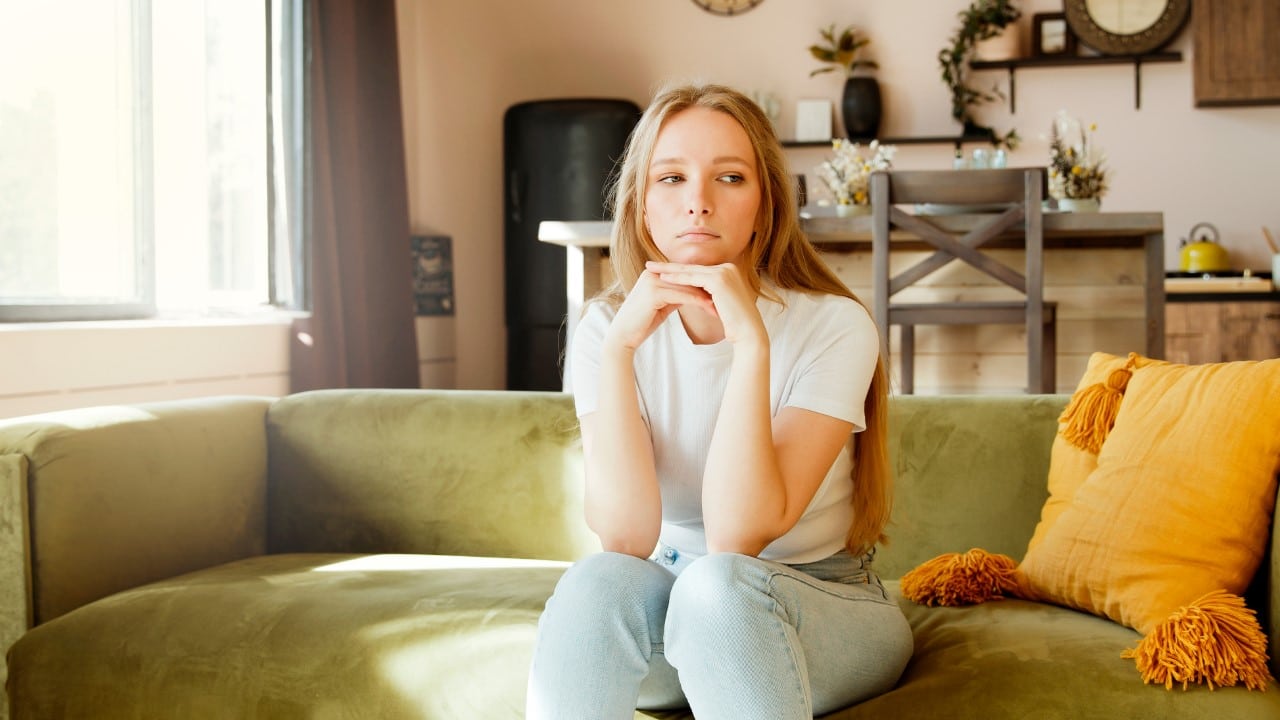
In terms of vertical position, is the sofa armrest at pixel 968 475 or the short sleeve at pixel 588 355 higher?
the short sleeve at pixel 588 355

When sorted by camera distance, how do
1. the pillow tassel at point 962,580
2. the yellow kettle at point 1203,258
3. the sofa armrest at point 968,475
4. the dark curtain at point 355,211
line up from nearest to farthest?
the pillow tassel at point 962,580
the sofa armrest at point 968,475
the dark curtain at point 355,211
the yellow kettle at point 1203,258

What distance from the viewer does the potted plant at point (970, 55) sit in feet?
16.7

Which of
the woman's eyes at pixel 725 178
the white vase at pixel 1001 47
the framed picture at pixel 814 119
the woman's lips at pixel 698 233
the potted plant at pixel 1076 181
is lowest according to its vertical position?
the woman's lips at pixel 698 233

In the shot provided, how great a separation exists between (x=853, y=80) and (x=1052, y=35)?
0.92m

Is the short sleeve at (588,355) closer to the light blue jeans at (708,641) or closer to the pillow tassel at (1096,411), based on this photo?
the light blue jeans at (708,641)

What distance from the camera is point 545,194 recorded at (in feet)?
16.9

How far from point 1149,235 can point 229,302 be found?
282 centimetres

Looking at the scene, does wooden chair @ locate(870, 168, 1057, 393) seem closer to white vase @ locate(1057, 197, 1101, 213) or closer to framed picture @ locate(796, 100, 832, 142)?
white vase @ locate(1057, 197, 1101, 213)

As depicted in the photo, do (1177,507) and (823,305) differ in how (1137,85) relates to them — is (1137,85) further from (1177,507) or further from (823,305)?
(823,305)

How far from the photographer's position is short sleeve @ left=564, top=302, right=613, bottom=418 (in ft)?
4.51

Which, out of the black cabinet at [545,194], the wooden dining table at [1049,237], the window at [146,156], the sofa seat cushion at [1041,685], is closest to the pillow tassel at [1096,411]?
the sofa seat cushion at [1041,685]

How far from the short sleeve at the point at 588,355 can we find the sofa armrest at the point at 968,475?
571mm

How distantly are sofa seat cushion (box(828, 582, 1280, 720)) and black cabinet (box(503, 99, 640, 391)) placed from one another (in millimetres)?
3716

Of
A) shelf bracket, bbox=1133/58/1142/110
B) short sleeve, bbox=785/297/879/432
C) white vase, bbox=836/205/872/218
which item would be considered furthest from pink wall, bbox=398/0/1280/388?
short sleeve, bbox=785/297/879/432
